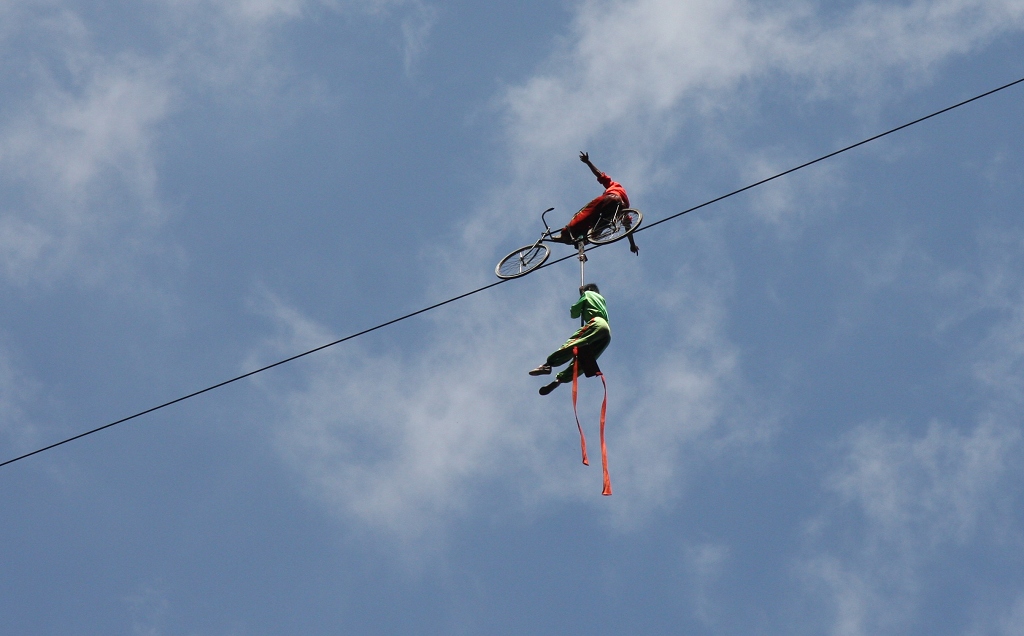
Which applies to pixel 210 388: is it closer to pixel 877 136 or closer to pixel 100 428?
pixel 100 428

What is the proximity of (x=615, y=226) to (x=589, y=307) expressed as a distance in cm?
132

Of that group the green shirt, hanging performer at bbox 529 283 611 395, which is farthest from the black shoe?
the green shirt

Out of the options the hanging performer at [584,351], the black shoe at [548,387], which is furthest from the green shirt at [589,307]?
the black shoe at [548,387]

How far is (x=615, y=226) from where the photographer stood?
52.1ft

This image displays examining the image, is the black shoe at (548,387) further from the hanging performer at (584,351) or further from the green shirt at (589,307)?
the green shirt at (589,307)

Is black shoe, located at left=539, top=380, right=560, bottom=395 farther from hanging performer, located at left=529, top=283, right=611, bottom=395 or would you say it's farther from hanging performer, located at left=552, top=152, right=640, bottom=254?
hanging performer, located at left=552, top=152, right=640, bottom=254

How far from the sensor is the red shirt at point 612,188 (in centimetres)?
1603

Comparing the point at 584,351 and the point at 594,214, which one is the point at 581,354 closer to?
the point at 584,351

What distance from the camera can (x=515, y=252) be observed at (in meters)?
16.4

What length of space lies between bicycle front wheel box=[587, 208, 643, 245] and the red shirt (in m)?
0.22

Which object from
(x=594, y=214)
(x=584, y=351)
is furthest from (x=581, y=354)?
(x=594, y=214)

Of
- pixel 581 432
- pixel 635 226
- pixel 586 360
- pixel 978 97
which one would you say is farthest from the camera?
pixel 635 226

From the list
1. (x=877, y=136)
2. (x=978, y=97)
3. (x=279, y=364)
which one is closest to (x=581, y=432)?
(x=279, y=364)

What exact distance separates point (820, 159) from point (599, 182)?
400 centimetres
